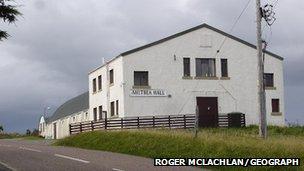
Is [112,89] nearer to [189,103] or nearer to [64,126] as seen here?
[189,103]

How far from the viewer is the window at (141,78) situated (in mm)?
45688

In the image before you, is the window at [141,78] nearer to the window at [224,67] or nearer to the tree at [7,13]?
the window at [224,67]

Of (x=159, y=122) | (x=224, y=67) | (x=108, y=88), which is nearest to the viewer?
(x=159, y=122)

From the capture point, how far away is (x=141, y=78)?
45844 mm

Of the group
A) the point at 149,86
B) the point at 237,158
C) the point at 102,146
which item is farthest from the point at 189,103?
the point at 237,158

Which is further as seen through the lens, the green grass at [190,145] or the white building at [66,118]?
the white building at [66,118]

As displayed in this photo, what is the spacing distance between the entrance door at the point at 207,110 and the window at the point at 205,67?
Answer: 2.06 metres

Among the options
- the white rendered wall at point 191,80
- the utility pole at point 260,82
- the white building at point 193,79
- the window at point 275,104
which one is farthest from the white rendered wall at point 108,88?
the utility pole at point 260,82

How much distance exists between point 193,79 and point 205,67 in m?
1.59

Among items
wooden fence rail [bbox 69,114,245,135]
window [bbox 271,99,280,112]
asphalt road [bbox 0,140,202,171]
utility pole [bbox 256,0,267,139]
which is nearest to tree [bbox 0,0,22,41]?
asphalt road [bbox 0,140,202,171]

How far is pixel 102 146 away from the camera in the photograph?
30.4 meters

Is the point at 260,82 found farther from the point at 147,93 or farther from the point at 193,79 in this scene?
the point at 193,79

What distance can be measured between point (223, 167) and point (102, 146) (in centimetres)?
1140

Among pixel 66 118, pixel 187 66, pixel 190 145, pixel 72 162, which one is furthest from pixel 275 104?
pixel 66 118
